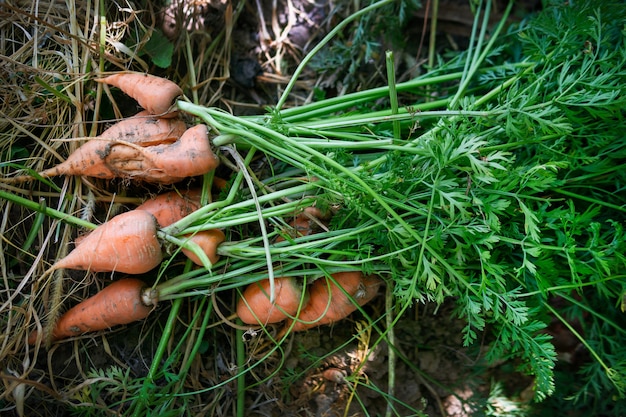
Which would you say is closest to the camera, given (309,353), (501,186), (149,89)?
(501,186)

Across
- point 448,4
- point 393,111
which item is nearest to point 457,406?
point 393,111

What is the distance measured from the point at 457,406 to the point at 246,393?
70 cm

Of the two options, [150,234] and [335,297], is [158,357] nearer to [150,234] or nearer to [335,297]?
[150,234]

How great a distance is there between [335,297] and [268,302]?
0.19m

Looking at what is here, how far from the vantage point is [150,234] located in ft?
4.27

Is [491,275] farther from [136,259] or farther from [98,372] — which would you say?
[98,372]

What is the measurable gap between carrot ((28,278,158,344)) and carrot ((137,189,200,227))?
195mm

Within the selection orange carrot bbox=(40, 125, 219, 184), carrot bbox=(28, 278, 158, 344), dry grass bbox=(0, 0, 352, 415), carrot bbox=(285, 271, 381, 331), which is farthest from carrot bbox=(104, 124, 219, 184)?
carrot bbox=(285, 271, 381, 331)

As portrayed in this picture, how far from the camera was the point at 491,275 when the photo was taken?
1291 mm

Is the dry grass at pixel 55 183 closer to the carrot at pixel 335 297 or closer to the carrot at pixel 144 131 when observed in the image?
the carrot at pixel 144 131

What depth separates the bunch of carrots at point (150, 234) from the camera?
1.31 m

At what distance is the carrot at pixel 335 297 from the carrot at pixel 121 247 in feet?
1.49

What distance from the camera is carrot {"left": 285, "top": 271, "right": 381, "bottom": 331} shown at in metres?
1.40

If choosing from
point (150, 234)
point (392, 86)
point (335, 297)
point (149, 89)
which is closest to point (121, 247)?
point (150, 234)
